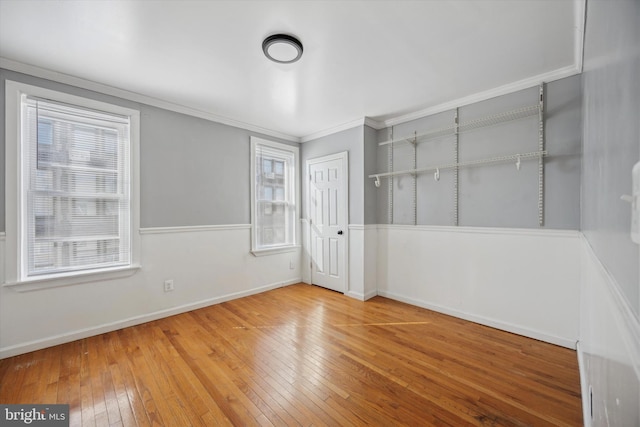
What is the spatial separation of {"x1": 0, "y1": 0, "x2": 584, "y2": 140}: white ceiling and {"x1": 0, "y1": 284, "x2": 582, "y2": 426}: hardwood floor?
2.41 meters

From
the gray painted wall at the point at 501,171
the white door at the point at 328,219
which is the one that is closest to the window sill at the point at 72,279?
the white door at the point at 328,219

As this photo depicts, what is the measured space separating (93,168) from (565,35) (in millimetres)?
4148

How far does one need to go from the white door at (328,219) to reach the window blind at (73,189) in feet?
7.96

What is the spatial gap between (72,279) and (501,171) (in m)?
4.28

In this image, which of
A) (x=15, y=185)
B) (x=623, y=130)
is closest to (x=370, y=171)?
(x=623, y=130)

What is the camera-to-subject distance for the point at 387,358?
2.16 meters

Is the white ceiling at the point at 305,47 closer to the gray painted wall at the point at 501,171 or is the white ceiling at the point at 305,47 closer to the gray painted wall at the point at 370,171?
the gray painted wall at the point at 501,171

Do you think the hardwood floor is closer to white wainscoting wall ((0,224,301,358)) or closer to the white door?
white wainscoting wall ((0,224,301,358))

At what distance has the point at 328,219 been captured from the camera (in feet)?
13.4

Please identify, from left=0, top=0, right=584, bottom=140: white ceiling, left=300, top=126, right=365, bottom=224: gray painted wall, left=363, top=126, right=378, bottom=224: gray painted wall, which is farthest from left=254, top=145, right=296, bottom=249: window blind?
left=363, top=126, right=378, bottom=224: gray painted wall

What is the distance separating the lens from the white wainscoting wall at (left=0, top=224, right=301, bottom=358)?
2287mm

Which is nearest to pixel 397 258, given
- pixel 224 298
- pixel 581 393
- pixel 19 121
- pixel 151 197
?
pixel 581 393

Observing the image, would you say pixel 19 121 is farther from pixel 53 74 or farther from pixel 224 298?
pixel 224 298

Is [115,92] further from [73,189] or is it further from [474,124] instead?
[474,124]
